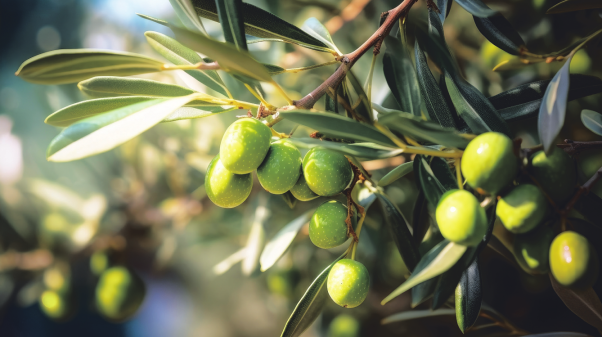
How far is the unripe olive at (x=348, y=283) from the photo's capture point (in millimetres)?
491

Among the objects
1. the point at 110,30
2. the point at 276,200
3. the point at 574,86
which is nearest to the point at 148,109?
the point at 574,86

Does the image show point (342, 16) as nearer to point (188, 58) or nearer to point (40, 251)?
point (188, 58)

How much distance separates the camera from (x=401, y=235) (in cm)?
55

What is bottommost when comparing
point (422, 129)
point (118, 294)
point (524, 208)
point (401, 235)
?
point (118, 294)

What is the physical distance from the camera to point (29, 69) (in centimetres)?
36

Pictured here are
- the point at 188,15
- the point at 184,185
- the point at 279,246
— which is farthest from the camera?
the point at 184,185

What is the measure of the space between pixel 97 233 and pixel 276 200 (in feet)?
2.35

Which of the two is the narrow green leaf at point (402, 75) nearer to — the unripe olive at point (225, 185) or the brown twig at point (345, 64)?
the brown twig at point (345, 64)

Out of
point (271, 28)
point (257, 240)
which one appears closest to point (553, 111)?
point (271, 28)

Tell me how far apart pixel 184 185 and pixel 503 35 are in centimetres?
129

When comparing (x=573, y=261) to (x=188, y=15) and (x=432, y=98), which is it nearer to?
(x=432, y=98)

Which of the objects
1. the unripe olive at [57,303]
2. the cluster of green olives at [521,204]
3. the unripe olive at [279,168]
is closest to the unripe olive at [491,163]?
the cluster of green olives at [521,204]

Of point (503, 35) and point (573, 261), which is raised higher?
point (503, 35)

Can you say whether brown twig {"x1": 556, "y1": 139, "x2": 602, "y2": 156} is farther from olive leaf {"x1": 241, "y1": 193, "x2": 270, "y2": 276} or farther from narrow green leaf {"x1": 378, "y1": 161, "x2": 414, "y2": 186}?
olive leaf {"x1": 241, "y1": 193, "x2": 270, "y2": 276}
